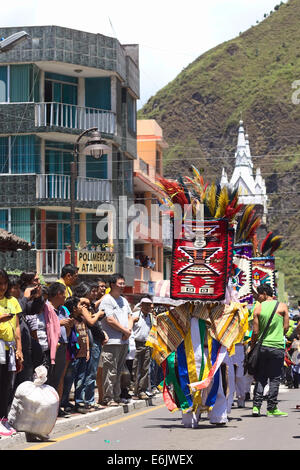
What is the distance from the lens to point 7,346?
39.4 ft

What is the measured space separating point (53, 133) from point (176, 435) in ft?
95.4

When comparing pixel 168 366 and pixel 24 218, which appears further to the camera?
pixel 24 218

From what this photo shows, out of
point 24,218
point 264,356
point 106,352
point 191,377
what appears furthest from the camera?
point 24,218

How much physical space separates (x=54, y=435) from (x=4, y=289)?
82.1 inches

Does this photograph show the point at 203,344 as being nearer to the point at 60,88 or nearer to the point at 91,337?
the point at 91,337

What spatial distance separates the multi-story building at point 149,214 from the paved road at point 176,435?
32.9 metres

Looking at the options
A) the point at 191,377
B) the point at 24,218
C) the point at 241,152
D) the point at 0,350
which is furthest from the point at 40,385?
the point at 241,152

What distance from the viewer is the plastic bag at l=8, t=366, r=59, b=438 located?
11711 mm

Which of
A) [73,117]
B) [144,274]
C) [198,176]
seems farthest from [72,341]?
[144,274]

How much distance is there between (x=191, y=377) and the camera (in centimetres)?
1400

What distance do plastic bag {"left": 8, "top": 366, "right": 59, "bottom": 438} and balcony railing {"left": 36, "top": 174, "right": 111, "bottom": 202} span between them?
29068 millimetres

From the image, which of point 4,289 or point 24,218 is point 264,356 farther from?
point 24,218

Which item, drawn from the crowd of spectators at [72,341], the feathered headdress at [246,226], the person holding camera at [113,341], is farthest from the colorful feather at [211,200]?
the feathered headdress at [246,226]

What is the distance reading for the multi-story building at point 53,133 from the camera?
133ft
